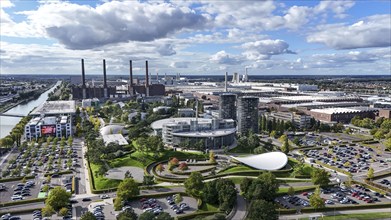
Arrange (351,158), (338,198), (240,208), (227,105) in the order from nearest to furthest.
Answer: (240,208) < (338,198) < (351,158) < (227,105)

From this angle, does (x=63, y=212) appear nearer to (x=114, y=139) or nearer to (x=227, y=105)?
(x=114, y=139)

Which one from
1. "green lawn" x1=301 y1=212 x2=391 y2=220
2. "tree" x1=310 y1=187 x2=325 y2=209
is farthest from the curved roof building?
"green lawn" x1=301 y1=212 x2=391 y2=220

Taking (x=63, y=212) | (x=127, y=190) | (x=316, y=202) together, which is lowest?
(x=63, y=212)

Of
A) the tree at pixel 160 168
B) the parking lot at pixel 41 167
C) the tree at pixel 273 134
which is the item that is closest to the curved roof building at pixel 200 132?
the tree at pixel 273 134

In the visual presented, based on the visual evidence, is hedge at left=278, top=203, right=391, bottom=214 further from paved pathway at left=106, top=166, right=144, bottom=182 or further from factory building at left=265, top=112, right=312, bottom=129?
factory building at left=265, top=112, right=312, bottom=129

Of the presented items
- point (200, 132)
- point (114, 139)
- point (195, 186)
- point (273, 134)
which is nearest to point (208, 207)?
point (195, 186)

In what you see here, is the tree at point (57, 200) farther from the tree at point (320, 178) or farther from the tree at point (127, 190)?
the tree at point (320, 178)

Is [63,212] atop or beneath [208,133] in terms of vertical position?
beneath

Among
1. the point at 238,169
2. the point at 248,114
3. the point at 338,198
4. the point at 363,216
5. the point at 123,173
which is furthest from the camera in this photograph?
the point at 248,114
